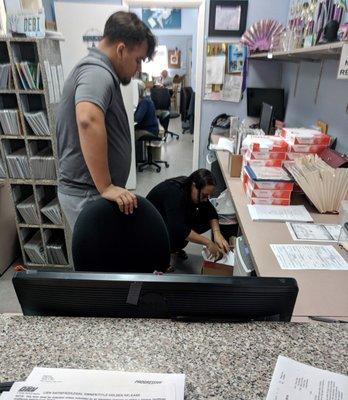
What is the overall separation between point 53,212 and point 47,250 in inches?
13.0

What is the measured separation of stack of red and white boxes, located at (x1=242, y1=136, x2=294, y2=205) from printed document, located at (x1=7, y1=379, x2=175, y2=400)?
122 centimetres

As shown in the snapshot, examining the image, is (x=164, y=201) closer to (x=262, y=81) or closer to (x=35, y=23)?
(x=35, y=23)

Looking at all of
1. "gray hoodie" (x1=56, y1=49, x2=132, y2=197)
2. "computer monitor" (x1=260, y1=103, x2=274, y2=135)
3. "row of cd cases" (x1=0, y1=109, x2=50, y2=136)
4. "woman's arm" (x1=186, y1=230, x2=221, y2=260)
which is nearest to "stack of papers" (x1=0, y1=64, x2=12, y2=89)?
"row of cd cases" (x1=0, y1=109, x2=50, y2=136)

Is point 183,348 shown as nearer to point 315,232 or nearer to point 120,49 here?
point 315,232

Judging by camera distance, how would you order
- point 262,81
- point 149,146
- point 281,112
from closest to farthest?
point 281,112 < point 262,81 < point 149,146

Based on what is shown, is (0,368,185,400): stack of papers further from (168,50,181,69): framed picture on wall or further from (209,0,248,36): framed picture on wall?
(168,50,181,69): framed picture on wall

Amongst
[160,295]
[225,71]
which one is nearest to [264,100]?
[225,71]

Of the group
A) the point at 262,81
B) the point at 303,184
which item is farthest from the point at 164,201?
the point at 262,81

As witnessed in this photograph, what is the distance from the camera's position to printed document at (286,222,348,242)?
1.34 m

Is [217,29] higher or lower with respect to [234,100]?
higher

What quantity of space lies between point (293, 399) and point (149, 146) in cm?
435

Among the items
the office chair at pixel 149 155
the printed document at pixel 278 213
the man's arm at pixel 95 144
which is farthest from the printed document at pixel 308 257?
the office chair at pixel 149 155

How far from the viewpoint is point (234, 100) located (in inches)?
136

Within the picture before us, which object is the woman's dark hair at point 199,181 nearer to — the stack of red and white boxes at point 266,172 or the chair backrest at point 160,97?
the stack of red and white boxes at point 266,172
